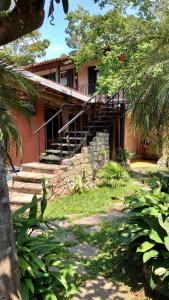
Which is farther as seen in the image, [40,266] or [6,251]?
[40,266]

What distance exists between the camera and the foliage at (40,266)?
3.39 m

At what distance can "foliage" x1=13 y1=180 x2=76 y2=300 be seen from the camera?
3.39 metres

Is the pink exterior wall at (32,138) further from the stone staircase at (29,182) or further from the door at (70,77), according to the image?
the door at (70,77)

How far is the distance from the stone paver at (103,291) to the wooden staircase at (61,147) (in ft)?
13.1

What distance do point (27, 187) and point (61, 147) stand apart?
1.65m

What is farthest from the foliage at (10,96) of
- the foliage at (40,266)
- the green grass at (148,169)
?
the green grass at (148,169)

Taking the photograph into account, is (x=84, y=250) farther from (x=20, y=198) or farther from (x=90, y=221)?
(x=20, y=198)

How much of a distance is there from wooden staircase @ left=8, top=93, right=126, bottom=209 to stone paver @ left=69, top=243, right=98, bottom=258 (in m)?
2.68

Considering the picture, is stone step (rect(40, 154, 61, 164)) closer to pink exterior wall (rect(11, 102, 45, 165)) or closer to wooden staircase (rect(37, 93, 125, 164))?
wooden staircase (rect(37, 93, 125, 164))

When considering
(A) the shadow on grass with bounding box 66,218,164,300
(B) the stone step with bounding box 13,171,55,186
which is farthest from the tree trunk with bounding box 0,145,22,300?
(B) the stone step with bounding box 13,171,55,186

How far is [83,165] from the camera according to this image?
1050 centimetres

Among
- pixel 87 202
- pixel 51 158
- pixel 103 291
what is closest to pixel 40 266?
pixel 103 291

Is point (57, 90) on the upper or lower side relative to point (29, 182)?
upper

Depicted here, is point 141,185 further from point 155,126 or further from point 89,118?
point 155,126
